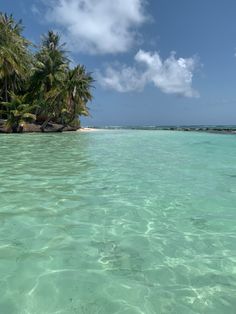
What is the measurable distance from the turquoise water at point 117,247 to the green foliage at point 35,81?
24.6 metres

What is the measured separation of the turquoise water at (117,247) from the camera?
2861 mm

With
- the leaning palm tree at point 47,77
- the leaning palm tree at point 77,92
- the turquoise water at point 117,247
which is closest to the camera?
the turquoise water at point 117,247

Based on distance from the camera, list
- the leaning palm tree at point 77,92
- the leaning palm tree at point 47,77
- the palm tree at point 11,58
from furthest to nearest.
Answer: the leaning palm tree at point 77,92, the leaning palm tree at point 47,77, the palm tree at point 11,58

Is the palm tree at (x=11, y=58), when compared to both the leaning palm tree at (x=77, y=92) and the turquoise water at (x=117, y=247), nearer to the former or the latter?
the leaning palm tree at (x=77, y=92)

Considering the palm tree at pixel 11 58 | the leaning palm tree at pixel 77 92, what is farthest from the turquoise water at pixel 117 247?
the leaning palm tree at pixel 77 92

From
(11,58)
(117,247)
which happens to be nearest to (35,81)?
(11,58)

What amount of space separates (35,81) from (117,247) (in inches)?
1261

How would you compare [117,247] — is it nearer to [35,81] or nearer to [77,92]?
[35,81]

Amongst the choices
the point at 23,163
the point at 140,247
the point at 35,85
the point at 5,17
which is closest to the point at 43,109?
the point at 35,85

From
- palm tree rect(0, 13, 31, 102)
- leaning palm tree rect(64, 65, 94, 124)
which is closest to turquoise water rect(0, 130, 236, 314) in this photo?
palm tree rect(0, 13, 31, 102)

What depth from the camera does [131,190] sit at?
6824mm

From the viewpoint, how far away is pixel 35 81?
33562 mm

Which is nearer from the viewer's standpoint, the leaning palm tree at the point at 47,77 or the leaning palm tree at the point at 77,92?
the leaning palm tree at the point at 47,77

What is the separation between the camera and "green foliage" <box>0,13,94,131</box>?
30.2 metres
